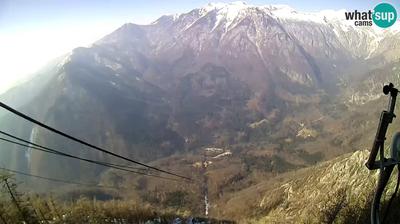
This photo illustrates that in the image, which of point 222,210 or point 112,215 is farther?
point 222,210

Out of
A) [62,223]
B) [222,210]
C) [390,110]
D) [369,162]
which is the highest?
→ [390,110]

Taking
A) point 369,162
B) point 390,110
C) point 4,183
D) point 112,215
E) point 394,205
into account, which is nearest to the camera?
point 390,110

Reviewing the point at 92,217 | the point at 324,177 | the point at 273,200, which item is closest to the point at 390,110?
the point at 92,217

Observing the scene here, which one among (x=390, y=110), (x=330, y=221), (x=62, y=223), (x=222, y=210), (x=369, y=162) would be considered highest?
(x=390, y=110)

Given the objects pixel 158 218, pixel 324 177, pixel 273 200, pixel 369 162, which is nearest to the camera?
pixel 369 162

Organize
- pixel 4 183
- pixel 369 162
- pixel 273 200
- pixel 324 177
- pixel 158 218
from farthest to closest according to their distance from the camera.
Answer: pixel 273 200 < pixel 324 177 < pixel 158 218 < pixel 4 183 < pixel 369 162

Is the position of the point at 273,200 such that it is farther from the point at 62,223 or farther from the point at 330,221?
the point at 62,223

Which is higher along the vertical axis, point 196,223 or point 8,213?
point 8,213

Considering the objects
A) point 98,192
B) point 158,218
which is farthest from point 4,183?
point 98,192

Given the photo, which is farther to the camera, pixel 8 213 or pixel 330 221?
pixel 330 221

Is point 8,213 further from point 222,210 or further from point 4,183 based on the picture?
point 222,210
